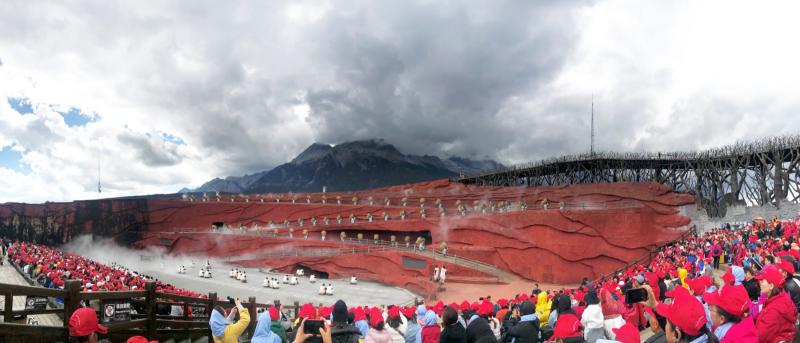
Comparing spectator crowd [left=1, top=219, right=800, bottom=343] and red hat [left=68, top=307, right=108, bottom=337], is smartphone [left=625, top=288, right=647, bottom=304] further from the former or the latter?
red hat [left=68, top=307, right=108, bottom=337]

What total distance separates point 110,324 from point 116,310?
1463mm

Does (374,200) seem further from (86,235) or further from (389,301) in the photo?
(86,235)

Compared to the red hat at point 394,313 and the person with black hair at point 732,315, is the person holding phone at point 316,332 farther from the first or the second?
Result: the red hat at point 394,313

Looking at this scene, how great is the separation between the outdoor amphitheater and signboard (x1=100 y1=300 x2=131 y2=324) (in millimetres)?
7366

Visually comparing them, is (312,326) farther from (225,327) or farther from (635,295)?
(635,295)

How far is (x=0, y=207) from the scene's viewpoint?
47.5 meters

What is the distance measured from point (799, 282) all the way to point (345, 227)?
115 feet

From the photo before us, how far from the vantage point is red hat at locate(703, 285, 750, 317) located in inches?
133

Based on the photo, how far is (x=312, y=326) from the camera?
3.63 meters

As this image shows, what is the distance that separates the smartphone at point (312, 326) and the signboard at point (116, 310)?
4.28m

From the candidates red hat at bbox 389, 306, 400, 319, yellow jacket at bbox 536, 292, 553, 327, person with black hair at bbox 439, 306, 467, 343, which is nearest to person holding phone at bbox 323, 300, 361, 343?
person with black hair at bbox 439, 306, 467, 343

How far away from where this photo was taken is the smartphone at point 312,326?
3.61m

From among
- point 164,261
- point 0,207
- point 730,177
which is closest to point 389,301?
point 164,261

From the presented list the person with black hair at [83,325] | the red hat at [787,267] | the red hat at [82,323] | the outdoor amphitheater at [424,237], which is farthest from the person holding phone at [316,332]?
the outdoor amphitheater at [424,237]
